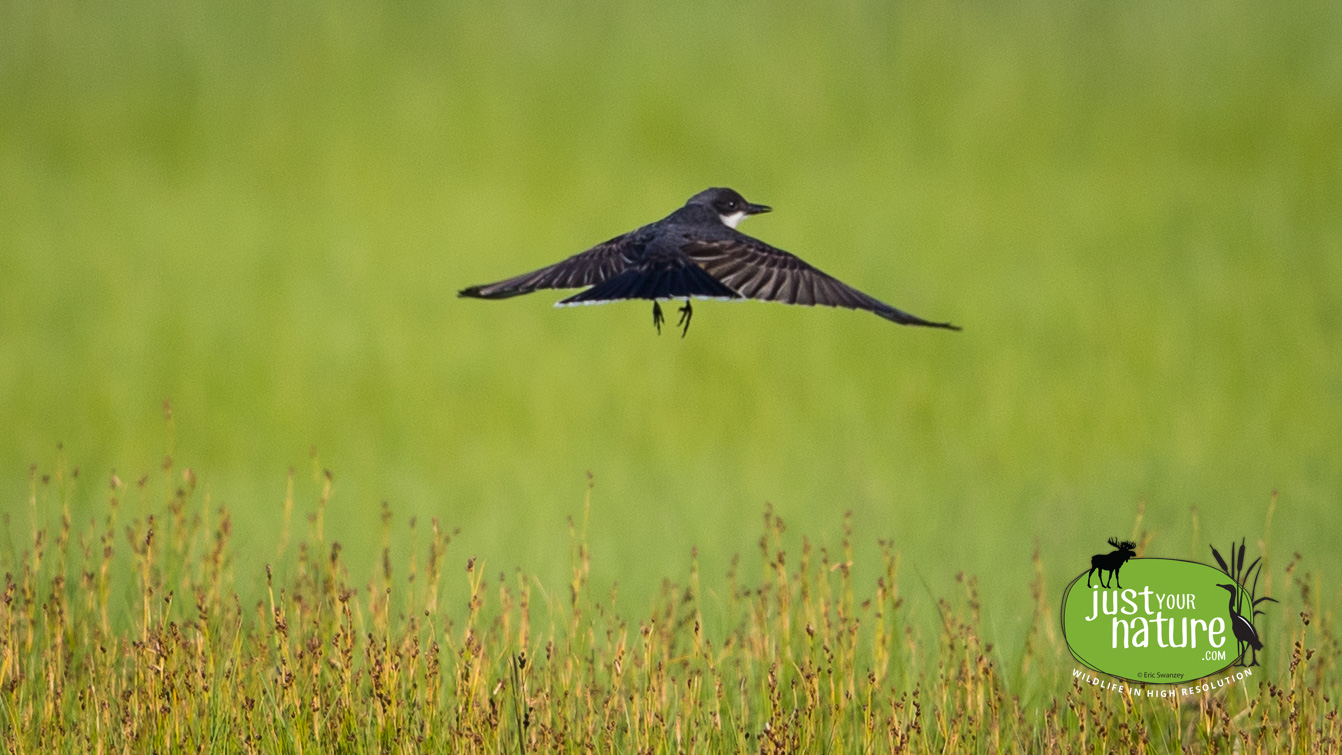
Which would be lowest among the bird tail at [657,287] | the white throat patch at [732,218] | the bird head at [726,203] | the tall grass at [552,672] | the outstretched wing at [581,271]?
the tall grass at [552,672]

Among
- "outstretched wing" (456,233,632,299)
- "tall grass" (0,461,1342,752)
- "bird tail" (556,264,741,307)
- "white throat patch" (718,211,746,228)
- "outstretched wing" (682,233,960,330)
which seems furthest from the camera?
"tall grass" (0,461,1342,752)

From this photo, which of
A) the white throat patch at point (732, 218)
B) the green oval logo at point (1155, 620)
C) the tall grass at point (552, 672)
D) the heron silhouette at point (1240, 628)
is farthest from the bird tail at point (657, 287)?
the heron silhouette at point (1240, 628)

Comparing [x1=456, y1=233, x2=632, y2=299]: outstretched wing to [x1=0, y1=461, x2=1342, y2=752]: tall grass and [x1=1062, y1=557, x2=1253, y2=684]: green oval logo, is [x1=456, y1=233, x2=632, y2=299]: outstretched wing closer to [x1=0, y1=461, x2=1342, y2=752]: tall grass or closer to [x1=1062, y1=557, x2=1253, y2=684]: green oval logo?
[x1=0, y1=461, x2=1342, y2=752]: tall grass

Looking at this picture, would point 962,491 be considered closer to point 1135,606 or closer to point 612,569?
point 612,569

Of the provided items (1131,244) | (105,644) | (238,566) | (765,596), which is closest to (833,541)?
(765,596)

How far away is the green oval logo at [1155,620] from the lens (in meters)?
5.98

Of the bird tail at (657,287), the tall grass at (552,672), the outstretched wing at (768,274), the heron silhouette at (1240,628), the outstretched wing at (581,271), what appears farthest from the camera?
the heron silhouette at (1240,628)

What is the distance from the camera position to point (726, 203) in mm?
4805

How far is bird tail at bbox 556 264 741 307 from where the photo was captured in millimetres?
Answer: 3852

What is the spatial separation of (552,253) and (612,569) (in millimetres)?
5768

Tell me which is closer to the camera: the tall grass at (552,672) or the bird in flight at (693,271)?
the bird in flight at (693,271)

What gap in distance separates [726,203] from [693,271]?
2.50 ft

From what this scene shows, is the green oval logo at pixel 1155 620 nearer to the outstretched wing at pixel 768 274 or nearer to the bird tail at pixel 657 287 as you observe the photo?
the outstretched wing at pixel 768 274

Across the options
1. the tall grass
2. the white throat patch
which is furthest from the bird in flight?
the tall grass
